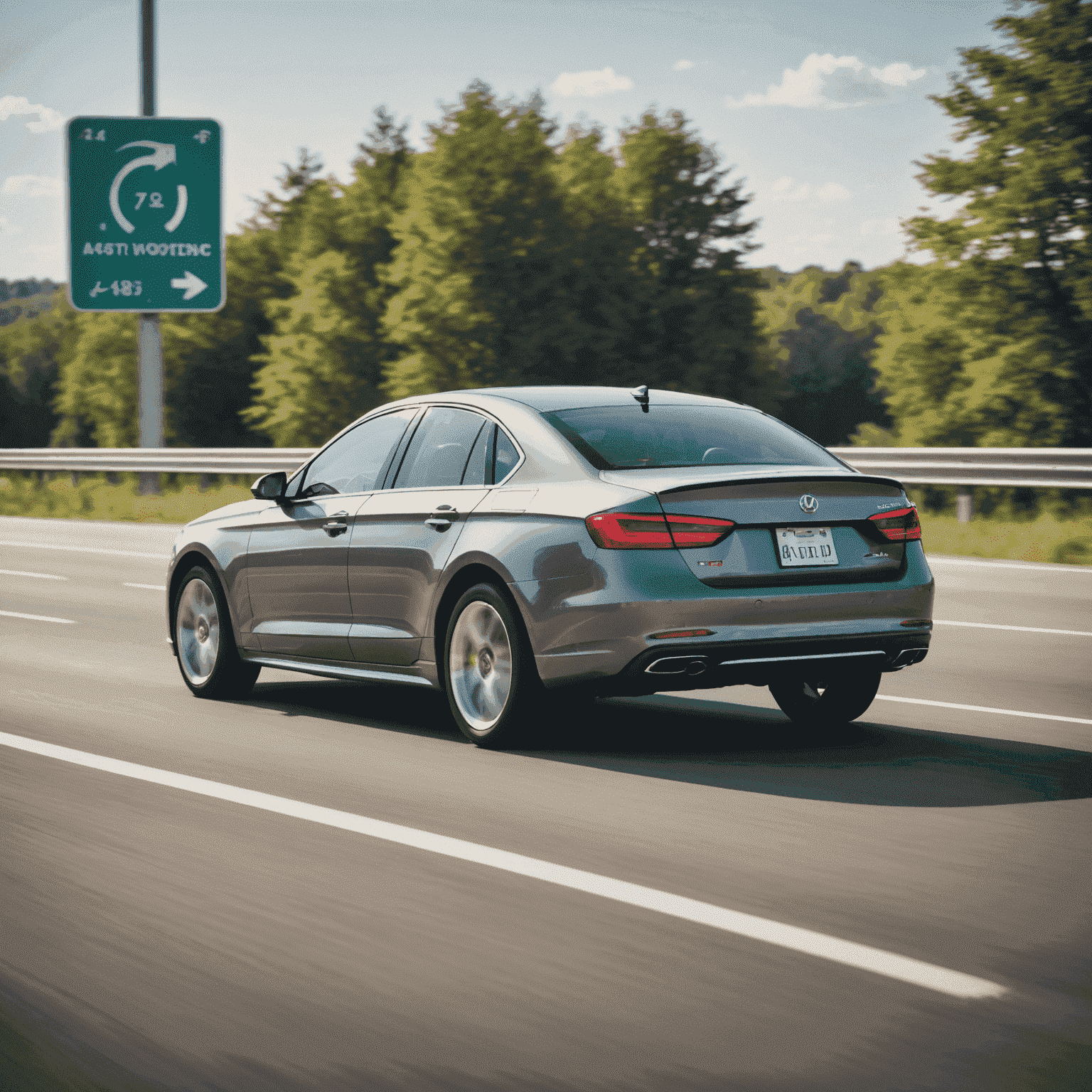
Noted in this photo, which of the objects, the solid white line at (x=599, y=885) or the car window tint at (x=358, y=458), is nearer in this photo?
the solid white line at (x=599, y=885)

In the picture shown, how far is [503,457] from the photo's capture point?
799 cm

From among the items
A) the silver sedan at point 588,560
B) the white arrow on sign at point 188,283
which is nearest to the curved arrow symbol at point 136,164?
the white arrow on sign at point 188,283

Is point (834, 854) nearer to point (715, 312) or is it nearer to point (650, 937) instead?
point (650, 937)

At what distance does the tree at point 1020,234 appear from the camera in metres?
37.2

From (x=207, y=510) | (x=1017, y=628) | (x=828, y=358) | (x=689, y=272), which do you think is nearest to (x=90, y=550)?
(x=207, y=510)

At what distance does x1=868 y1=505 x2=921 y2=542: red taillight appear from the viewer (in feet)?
24.6

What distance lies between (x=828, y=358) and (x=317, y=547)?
120 metres

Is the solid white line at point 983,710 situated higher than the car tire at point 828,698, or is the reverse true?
the car tire at point 828,698

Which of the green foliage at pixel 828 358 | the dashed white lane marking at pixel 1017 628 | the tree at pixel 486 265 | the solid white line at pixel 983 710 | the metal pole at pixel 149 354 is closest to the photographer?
the solid white line at pixel 983 710

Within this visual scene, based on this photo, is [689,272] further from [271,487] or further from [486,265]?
[271,487]

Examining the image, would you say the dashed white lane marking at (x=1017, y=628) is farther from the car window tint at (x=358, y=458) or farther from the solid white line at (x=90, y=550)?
the solid white line at (x=90, y=550)

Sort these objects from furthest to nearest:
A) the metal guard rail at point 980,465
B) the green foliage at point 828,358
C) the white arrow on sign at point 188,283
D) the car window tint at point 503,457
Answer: the green foliage at point 828,358
the white arrow on sign at point 188,283
the metal guard rail at point 980,465
the car window tint at point 503,457

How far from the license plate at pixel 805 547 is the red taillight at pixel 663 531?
240 millimetres

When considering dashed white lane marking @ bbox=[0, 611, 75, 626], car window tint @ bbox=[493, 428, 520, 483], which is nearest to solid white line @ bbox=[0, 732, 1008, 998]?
car window tint @ bbox=[493, 428, 520, 483]
